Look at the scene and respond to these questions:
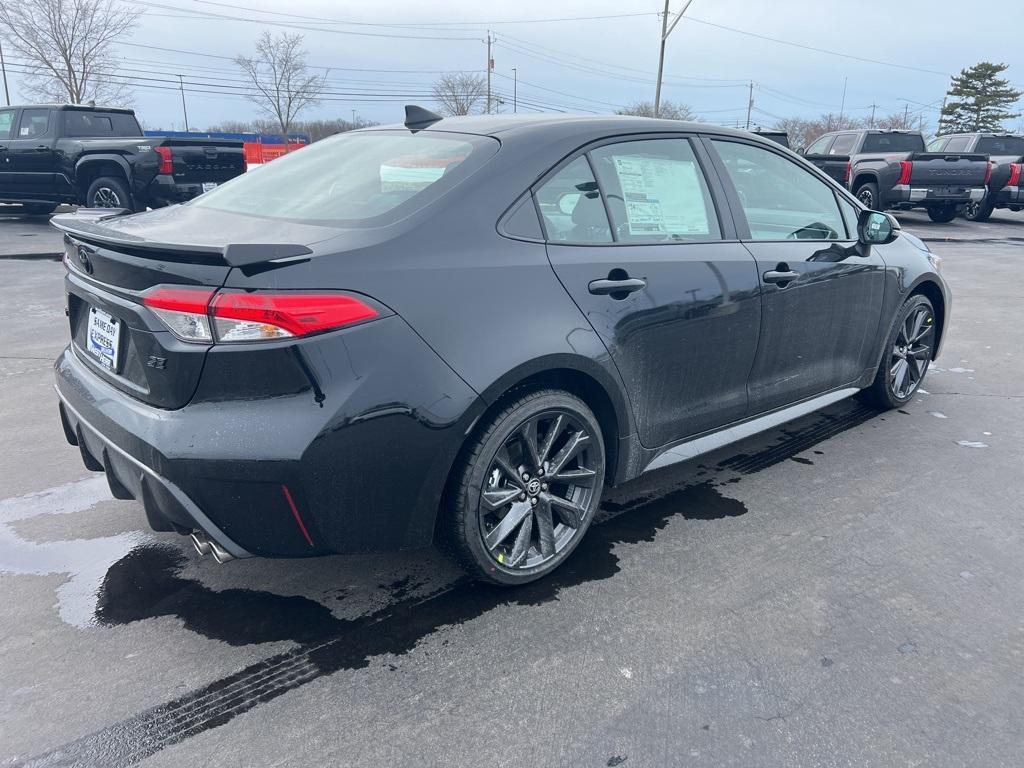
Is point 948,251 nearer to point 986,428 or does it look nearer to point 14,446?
point 986,428

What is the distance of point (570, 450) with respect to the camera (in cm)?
294

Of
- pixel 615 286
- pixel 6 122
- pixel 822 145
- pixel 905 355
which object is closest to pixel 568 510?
pixel 615 286

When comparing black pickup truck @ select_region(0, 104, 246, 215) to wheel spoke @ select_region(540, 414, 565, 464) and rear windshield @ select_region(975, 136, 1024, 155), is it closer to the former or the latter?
wheel spoke @ select_region(540, 414, 565, 464)

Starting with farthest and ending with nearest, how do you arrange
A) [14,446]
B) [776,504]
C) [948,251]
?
1. [948,251]
2. [14,446]
3. [776,504]

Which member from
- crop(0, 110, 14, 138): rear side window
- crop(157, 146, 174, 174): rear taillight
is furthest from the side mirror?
crop(0, 110, 14, 138): rear side window

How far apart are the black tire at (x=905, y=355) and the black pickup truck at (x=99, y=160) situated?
10321 mm

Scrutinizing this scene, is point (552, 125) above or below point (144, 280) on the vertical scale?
above

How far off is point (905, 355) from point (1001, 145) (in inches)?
665

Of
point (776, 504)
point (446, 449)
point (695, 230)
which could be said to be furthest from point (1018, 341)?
point (446, 449)

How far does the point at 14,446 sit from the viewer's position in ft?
13.4

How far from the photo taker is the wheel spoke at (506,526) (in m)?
2.75

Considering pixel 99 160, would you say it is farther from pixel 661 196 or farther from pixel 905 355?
pixel 905 355

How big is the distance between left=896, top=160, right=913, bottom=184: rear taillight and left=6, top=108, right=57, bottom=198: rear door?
1531cm

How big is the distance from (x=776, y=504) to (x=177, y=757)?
2.62 metres
